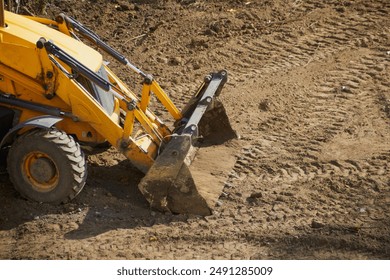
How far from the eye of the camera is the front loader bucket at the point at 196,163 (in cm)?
791

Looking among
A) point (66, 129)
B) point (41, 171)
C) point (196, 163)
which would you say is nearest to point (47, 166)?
point (41, 171)

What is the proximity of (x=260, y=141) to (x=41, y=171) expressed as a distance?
2.74 metres

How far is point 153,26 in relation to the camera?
40.8ft

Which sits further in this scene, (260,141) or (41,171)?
(260,141)

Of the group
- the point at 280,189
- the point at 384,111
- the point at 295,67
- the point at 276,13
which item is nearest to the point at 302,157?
the point at 280,189

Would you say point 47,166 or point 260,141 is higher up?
point 260,141

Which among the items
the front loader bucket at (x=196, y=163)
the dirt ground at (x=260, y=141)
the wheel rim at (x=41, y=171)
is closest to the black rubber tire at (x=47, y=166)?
the wheel rim at (x=41, y=171)

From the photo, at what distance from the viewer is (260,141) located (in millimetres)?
9633

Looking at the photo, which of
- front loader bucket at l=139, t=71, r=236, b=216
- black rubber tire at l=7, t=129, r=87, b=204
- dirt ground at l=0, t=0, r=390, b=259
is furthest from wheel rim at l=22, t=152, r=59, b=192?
front loader bucket at l=139, t=71, r=236, b=216

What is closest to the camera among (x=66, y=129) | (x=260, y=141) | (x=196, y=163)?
(x=66, y=129)

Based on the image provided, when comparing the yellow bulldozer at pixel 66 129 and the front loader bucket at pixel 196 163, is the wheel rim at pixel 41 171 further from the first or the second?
the front loader bucket at pixel 196 163

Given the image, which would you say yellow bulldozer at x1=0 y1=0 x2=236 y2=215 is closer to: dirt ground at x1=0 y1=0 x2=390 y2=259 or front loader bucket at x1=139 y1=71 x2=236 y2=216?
front loader bucket at x1=139 y1=71 x2=236 y2=216

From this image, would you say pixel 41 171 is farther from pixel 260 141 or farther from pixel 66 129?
pixel 260 141
